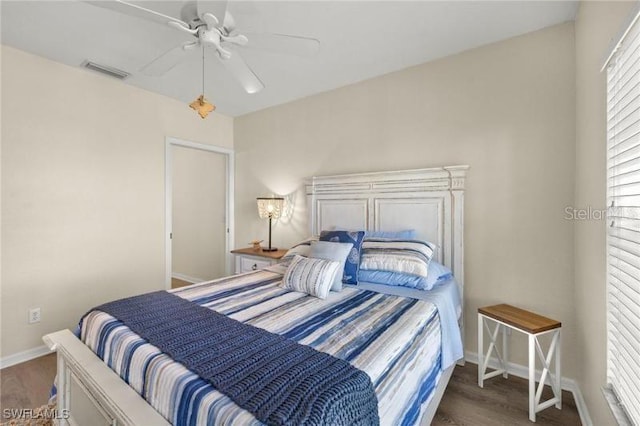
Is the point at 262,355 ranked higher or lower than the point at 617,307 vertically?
lower

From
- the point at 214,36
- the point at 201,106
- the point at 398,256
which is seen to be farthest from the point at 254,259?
the point at 214,36

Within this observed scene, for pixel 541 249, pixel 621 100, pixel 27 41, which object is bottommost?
pixel 541 249

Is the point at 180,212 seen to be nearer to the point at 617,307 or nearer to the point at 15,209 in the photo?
the point at 15,209

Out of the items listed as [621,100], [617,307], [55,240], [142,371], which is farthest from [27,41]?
[617,307]

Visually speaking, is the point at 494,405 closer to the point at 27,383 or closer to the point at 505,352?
the point at 505,352

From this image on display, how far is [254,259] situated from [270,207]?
2.11 feet

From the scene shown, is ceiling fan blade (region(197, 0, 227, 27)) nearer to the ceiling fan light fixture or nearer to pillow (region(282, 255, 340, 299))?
the ceiling fan light fixture

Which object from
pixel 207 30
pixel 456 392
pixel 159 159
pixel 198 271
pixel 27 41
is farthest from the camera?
pixel 198 271

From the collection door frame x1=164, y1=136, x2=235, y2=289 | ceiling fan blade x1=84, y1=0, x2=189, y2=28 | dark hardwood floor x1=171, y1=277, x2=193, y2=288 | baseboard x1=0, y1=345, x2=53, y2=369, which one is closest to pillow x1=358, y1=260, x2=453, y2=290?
ceiling fan blade x1=84, y1=0, x2=189, y2=28

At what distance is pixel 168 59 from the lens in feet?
5.98

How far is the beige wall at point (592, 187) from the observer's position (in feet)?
4.59

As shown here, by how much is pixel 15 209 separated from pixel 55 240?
A: 383 mm

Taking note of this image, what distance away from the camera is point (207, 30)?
1.60 m

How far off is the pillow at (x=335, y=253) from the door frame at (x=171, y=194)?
219cm
